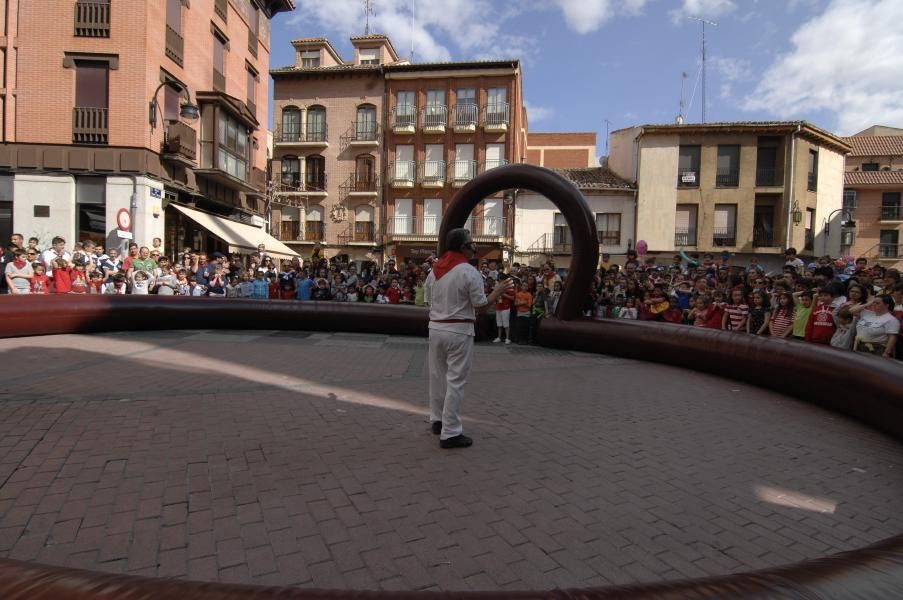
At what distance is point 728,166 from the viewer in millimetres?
30750

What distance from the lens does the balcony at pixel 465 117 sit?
32.6m

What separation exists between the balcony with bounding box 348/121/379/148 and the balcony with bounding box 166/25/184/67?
1325 centimetres

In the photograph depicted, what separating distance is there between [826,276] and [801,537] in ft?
28.8

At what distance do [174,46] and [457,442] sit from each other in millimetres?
A: 22638

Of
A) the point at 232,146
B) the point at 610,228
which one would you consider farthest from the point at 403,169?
the point at 610,228

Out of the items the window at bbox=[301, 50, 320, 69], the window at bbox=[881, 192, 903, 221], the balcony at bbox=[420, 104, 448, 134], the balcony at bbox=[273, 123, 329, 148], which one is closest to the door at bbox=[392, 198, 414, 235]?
the balcony at bbox=[420, 104, 448, 134]

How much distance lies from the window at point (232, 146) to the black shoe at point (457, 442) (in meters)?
21.5

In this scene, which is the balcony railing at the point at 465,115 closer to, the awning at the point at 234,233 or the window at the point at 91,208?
the awning at the point at 234,233

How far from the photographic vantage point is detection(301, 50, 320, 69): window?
126 feet

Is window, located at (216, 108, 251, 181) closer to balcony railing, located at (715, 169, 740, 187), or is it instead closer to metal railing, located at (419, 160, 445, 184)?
metal railing, located at (419, 160, 445, 184)

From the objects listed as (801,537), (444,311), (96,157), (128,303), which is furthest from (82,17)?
(801,537)

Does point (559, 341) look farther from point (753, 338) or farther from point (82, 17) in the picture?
point (82, 17)

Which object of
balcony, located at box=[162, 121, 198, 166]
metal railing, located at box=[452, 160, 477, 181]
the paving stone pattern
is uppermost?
metal railing, located at box=[452, 160, 477, 181]

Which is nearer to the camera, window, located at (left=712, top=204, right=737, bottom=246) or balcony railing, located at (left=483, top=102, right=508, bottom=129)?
window, located at (left=712, top=204, right=737, bottom=246)
